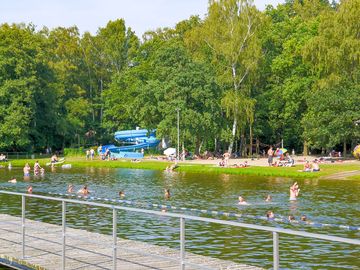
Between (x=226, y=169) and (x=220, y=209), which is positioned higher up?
(x=226, y=169)

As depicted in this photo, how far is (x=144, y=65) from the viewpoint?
106625mm

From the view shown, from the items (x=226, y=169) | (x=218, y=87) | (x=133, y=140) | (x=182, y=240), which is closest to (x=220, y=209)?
(x=182, y=240)

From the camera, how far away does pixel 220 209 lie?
38.4 metres

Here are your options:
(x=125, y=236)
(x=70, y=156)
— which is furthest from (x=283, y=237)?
(x=70, y=156)

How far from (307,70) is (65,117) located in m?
Result: 40.6

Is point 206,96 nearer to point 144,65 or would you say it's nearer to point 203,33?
point 203,33

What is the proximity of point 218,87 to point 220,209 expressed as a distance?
51129 millimetres

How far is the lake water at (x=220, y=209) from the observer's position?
25041 mm

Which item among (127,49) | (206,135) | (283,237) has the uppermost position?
(127,49)

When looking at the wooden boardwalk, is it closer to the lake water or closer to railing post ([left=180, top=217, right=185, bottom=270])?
railing post ([left=180, top=217, right=185, bottom=270])

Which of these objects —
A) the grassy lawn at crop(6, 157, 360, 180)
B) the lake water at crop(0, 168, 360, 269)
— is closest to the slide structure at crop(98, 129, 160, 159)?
the grassy lawn at crop(6, 157, 360, 180)

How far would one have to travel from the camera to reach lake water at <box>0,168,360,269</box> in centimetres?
2504

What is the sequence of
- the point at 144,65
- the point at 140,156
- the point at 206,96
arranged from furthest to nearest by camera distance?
the point at 144,65, the point at 140,156, the point at 206,96

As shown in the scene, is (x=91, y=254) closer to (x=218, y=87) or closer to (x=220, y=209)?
(x=220, y=209)
